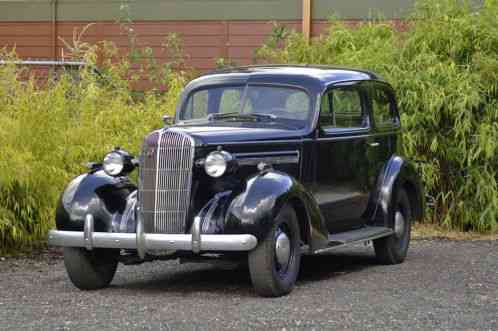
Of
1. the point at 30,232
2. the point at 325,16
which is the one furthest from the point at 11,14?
the point at 30,232

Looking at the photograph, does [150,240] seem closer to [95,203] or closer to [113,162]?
[95,203]

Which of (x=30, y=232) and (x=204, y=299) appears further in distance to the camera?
(x=30, y=232)

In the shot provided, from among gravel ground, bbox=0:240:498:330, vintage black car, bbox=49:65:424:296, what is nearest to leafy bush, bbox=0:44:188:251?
gravel ground, bbox=0:240:498:330

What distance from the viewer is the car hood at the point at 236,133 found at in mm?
8086

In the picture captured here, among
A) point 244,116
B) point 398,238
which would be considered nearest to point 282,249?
point 244,116

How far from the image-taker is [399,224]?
1019 cm

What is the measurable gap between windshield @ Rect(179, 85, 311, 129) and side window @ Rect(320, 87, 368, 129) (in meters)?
0.20

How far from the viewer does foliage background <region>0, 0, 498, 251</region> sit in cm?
1040

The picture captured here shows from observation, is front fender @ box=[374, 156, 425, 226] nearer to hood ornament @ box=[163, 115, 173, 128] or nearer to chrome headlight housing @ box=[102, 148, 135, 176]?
hood ornament @ box=[163, 115, 173, 128]

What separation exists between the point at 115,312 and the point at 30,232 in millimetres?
3447

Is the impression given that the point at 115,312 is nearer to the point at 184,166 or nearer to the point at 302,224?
the point at 184,166

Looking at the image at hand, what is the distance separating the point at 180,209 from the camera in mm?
Answer: 7922

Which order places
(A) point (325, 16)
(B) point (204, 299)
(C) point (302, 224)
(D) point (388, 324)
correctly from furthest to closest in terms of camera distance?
1. (A) point (325, 16)
2. (C) point (302, 224)
3. (B) point (204, 299)
4. (D) point (388, 324)

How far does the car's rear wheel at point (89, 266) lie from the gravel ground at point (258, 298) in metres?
0.10
